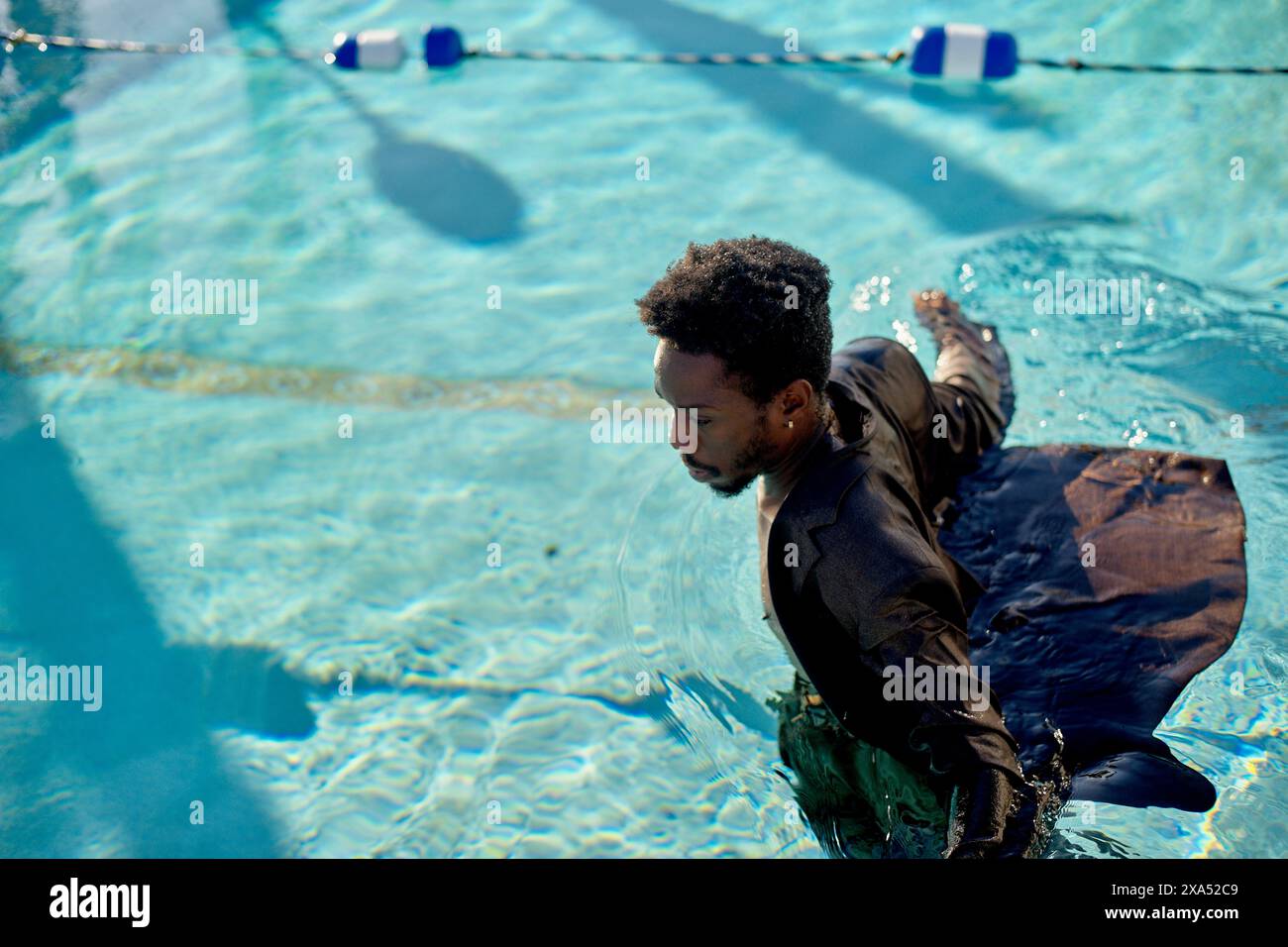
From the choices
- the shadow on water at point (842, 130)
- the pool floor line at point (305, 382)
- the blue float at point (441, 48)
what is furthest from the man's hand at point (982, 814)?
the blue float at point (441, 48)

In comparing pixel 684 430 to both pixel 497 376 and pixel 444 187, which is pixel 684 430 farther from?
pixel 444 187

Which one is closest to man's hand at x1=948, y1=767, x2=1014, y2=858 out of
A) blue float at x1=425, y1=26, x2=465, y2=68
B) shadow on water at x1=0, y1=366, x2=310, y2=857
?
shadow on water at x1=0, y1=366, x2=310, y2=857

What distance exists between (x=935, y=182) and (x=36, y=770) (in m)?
4.52

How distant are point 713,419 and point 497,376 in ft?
8.41

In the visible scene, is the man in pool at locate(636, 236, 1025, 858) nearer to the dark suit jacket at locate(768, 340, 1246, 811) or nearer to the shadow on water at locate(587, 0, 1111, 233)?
the dark suit jacket at locate(768, 340, 1246, 811)

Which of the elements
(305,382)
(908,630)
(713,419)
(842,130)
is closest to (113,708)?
(305,382)

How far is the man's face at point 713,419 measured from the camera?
8.44 feet

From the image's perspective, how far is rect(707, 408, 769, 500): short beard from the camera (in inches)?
104

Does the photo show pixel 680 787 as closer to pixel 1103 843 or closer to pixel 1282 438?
pixel 1103 843

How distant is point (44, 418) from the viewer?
4.88 meters

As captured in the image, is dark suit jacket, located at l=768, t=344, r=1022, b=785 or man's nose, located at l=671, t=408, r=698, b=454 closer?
dark suit jacket, located at l=768, t=344, r=1022, b=785

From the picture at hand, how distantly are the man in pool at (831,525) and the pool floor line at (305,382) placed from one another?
2153 mm

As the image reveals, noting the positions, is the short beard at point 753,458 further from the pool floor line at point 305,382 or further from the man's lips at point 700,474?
the pool floor line at point 305,382
